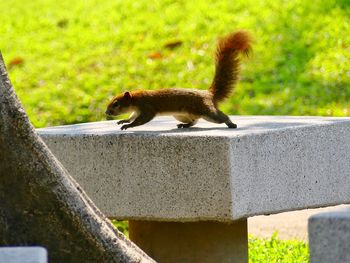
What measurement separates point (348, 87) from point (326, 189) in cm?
460

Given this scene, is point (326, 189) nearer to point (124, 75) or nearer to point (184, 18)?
point (124, 75)

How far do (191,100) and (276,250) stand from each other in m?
1.67

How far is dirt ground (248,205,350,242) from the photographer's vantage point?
7418 millimetres

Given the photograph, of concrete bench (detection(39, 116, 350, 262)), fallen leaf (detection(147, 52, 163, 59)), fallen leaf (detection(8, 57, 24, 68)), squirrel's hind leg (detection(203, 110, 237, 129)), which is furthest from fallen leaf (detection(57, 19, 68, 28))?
squirrel's hind leg (detection(203, 110, 237, 129))

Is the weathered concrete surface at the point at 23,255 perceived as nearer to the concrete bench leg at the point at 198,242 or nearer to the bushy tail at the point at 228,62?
the concrete bench leg at the point at 198,242

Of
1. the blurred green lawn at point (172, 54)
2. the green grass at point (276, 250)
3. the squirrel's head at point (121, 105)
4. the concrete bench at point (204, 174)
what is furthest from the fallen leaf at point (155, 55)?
the squirrel's head at point (121, 105)

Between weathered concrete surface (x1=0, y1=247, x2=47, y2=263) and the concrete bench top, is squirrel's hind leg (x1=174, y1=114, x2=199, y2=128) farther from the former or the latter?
weathered concrete surface (x1=0, y1=247, x2=47, y2=263)

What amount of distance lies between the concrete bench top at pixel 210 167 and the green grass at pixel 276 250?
3.21 feet

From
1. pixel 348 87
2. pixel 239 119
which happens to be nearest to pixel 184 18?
pixel 348 87

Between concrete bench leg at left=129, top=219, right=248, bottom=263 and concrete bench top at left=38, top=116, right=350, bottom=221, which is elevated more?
concrete bench top at left=38, top=116, right=350, bottom=221

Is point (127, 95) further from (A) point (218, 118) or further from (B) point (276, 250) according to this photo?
(B) point (276, 250)

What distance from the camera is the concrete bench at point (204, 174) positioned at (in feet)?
16.9

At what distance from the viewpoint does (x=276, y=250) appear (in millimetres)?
6836

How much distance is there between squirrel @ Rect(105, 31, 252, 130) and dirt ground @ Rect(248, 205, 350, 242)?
73.4 inches
